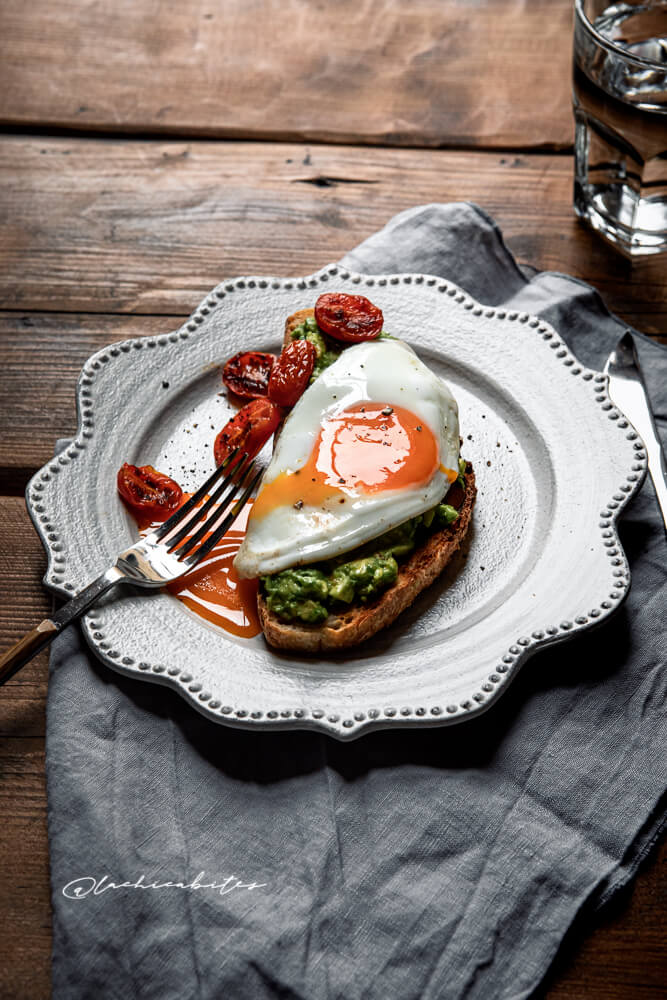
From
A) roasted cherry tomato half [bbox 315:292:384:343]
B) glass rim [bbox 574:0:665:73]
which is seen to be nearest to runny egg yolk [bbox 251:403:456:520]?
roasted cherry tomato half [bbox 315:292:384:343]

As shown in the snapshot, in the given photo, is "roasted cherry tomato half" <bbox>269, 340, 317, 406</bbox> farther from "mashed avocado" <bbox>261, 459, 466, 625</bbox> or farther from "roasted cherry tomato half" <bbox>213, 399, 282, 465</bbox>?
"mashed avocado" <bbox>261, 459, 466, 625</bbox>

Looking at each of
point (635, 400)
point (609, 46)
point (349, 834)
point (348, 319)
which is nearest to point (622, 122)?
point (609, 46)

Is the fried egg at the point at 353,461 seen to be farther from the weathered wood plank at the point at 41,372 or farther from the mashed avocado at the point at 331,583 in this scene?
the weathered wood plank at the point at 41,372

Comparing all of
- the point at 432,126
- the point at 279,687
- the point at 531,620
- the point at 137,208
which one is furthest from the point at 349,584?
the point at 432,126

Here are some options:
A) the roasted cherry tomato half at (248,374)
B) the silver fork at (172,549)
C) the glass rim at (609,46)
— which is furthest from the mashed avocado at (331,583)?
the glass rim at (609,46)

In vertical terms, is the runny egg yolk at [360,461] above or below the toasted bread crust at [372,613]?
above

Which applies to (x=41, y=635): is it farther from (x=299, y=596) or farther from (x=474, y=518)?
(x=474, y=518)
